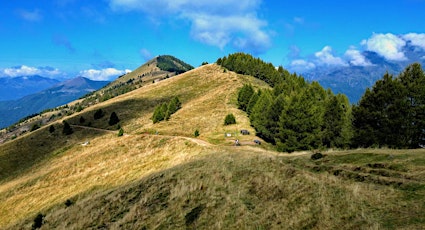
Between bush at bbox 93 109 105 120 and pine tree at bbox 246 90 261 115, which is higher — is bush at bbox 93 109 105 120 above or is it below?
above

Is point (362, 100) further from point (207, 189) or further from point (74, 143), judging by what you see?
point (74, 143)

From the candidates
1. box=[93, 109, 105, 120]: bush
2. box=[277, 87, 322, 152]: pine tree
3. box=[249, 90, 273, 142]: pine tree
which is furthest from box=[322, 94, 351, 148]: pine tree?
box=[93, 109, 105, 120]: bush

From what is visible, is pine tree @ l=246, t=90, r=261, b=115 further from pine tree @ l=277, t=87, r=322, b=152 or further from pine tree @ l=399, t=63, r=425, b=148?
pine tree @ l=399, t=63, r=425, b=148

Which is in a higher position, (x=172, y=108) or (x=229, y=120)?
(x=172, y=108)

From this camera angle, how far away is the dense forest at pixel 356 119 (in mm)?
36156

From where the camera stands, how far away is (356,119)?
4028 centimetres

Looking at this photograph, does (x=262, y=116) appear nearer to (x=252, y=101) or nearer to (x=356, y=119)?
(x=252, y=101)

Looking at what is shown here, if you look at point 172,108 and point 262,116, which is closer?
point 262,116

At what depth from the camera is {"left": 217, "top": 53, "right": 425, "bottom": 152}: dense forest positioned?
36156 millimetres

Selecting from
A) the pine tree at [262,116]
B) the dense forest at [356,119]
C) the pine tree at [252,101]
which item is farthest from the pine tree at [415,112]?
the pine tree at [252,101]

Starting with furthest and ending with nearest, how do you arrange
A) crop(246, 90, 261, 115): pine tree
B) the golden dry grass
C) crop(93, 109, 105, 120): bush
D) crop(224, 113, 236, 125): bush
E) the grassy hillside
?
1. crop(93, 109, 105, 120): bush
2. crop(246, 90, 261, 115): pine tree
3. crop(224, 113, 236, 125): bush
4. the golden dry grass
5. the grassy hillside

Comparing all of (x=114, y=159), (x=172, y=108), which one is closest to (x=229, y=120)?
(x=114, y=159)

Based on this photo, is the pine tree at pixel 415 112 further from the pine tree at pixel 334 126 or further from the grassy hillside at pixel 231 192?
the grassy hillside at pixel 231 192

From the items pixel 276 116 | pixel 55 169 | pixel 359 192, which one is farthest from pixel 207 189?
pixel 55 169
